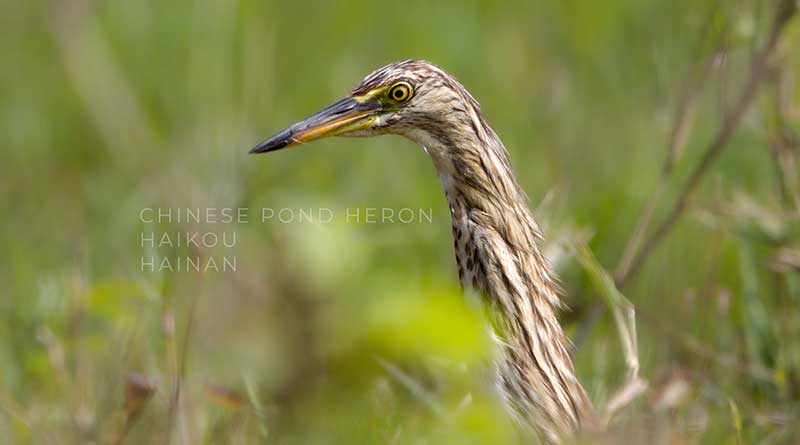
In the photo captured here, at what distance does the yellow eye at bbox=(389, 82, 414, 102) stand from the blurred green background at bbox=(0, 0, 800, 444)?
1.57 ft

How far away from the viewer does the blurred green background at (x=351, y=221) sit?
210 centimetres

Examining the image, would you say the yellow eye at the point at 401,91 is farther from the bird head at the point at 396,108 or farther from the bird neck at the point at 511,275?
the bird neck at the point at 511,275

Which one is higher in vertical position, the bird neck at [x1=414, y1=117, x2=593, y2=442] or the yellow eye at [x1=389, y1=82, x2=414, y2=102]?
the yellow eye at [x1=389, y1=82, x2=414, y2=102]

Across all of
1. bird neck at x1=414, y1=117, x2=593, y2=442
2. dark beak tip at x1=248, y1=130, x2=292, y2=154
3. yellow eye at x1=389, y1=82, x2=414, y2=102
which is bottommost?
bird neck at x1=414, y1=117, x2=593, y2=442

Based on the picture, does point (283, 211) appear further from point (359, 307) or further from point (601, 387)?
point (359, 307)

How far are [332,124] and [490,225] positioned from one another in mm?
571

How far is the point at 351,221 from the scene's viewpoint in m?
2.01

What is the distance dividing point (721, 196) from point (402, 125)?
77.3 inches

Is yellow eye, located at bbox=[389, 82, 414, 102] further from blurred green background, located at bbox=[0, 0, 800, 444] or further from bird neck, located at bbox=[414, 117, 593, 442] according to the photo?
blurred green background, located at bbox=[0, 0, 800, 444]

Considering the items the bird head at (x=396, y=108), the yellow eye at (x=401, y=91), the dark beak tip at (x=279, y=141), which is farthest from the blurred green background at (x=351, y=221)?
the yellow eye at (x=401, y=91)

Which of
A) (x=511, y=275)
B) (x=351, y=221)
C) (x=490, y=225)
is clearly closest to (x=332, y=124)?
(x=490, y=225)

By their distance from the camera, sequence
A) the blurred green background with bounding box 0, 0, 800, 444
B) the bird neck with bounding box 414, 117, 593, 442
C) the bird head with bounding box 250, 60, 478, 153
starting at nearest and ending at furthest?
the blurred green background with bounding box 0, 0, 800, 444 < the bird neck with bounding box 414, 117, 593, 442 < the bird head with bounding box 250, 60, 478, 153

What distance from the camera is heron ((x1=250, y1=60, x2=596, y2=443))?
3574 millimetres

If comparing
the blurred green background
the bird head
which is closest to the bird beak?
the bird head
